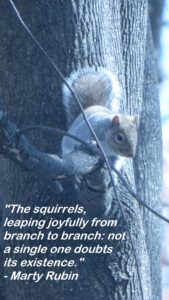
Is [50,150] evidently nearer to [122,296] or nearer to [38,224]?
[38,224]

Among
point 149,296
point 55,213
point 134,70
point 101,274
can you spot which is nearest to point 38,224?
point 55,213

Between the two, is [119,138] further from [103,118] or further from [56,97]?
[56,97]

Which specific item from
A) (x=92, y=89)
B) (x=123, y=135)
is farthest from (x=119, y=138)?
(x=92, y=89)

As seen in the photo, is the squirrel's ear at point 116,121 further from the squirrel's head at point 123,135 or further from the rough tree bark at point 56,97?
the rough tree bark at point 56,97

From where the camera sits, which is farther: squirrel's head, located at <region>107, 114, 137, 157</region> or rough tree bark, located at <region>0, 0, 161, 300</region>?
squirrel's head, located at <region>107, 114, 137, 157</region>

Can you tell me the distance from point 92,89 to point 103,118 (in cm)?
12

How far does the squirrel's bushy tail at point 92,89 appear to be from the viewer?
10.2 feet

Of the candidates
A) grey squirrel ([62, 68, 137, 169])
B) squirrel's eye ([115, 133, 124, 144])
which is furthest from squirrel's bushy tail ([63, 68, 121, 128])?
squirrel's eye ([115, 133, 124, 144])

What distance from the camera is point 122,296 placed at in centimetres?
299

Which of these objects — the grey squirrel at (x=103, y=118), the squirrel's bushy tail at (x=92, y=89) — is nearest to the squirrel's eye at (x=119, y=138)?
the grey squirrel at (x=103, y=118)

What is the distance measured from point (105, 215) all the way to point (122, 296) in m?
0.26

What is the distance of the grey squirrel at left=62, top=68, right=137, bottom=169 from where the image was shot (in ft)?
10.4

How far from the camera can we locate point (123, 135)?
3.26 m

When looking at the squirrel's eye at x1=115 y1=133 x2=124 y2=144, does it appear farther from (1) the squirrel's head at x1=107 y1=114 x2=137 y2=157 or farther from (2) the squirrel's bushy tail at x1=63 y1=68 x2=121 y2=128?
(2) the squirrel's bushy tail at x1=63 y1=68 x2=121 y2=128
